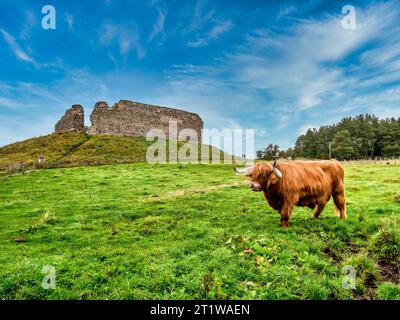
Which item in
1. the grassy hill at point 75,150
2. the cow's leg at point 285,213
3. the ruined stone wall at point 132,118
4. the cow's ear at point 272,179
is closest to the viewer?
the cow's ear at point 272,179

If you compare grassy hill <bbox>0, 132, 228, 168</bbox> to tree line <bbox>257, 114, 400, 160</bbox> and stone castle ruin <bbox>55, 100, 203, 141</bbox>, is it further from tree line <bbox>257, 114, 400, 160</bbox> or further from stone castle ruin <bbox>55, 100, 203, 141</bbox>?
tree line <bbox>257, 114, 400, 160</bbox>

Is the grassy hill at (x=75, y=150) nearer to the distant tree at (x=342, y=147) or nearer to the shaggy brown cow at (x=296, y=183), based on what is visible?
the shaggy brown cow at (x=296, y=183)

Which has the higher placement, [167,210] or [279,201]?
[279,201]

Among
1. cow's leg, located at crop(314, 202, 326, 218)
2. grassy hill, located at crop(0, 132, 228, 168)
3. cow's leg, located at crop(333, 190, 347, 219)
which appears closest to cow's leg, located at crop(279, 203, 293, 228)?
cow's leg, located at crop(314, 202, 326, 218)

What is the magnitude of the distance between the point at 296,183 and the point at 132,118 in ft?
186

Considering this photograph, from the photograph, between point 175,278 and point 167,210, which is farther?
point 167,210

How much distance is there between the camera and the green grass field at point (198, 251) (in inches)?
219

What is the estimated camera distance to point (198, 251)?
742cm

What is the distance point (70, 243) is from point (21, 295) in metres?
3.37

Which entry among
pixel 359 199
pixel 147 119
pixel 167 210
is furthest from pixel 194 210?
pixel 147 119

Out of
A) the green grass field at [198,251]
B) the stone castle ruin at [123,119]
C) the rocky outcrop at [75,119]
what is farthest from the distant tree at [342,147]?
the green grass field at [198,251]

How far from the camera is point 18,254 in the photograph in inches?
315

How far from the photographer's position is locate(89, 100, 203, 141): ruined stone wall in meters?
57.8

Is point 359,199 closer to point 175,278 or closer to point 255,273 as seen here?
point 255,273
